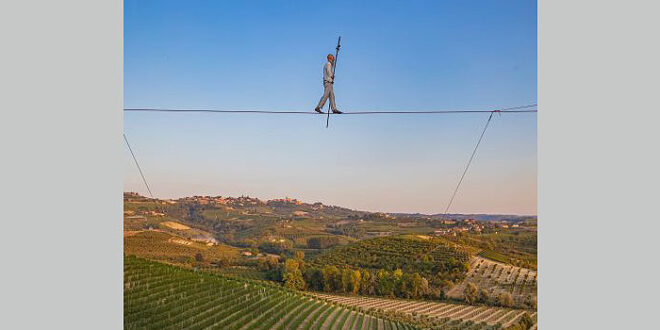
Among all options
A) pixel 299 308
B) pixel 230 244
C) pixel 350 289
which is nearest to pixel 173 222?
pixel 230 244

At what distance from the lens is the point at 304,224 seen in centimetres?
2853

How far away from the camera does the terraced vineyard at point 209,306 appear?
1025 cm

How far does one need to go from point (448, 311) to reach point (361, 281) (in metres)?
6.96

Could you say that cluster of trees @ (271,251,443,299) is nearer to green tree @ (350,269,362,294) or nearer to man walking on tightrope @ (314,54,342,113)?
green tree @ (350,269,362,294)

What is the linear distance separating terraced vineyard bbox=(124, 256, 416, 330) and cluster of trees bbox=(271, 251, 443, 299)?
9.53 m

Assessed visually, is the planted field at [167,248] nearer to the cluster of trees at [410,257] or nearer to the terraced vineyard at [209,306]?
the terraced vineyard at [209,306]

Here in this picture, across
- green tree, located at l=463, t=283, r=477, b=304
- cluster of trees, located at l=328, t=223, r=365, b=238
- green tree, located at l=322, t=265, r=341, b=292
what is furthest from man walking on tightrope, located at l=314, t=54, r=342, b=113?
green tree, located at l=463, t=283, r=477, b=304

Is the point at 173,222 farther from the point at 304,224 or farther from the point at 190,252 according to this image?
the point at 304,224

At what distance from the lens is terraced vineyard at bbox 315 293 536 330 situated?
86.6 ft

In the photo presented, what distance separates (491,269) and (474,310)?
11.9 ft

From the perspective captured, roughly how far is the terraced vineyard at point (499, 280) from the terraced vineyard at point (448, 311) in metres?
1.36

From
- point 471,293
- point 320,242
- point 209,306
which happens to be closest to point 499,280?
point 471,293

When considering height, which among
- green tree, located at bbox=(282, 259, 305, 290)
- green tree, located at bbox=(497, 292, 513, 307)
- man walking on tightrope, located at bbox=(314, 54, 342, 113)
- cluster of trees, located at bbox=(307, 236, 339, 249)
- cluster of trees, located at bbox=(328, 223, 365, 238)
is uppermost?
man walking on tightrope, located at bbox=(314, 54, 342, 113)

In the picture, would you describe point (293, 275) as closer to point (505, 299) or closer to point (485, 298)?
point (485, 298)
